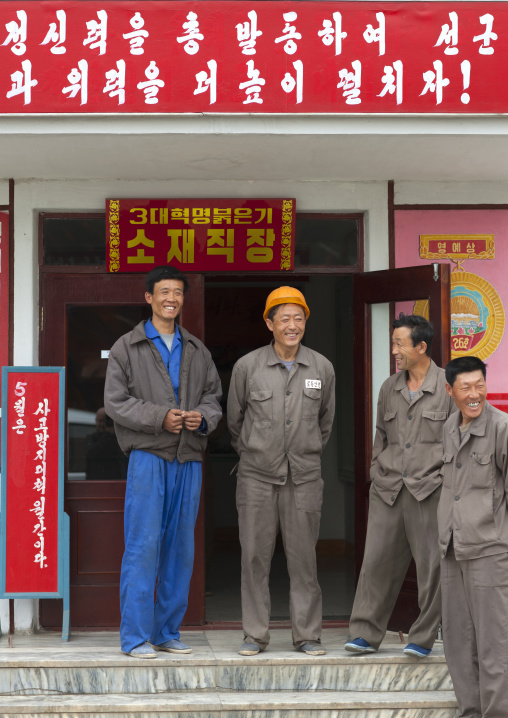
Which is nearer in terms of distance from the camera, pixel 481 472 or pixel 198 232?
pixel 481 472

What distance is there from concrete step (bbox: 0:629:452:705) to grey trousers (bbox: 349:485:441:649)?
0.15m

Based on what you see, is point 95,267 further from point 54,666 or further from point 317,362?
point 54,666

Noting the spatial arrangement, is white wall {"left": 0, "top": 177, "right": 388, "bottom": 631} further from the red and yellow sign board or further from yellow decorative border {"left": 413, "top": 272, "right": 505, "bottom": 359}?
yellow decorative border {"left": 413, "top": 272, "right": 505, "bottom": 359}

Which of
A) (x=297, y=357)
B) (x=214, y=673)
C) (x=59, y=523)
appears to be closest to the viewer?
(x=214, y=673)

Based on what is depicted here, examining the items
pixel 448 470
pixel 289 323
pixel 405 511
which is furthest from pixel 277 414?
pixel 448 470

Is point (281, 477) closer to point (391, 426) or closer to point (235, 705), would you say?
point (391, 426)

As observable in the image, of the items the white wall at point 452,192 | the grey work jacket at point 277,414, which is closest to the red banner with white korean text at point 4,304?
the grey work jacket at point 277,414

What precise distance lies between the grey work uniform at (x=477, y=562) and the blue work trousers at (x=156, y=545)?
1.41 metres

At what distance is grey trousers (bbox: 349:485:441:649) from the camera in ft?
17.1

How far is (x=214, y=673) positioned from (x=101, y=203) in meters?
2.88

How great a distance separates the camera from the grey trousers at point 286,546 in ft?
17.5

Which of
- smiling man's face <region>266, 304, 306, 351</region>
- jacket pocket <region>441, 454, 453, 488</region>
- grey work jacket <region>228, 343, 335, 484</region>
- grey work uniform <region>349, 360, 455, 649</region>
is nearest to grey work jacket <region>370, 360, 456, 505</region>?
grey work uniform <region>349, 360, 455, 649</region>

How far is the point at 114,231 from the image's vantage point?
6.06 metres

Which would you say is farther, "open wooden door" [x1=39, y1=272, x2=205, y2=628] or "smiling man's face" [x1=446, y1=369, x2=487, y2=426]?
"open wooden door" [x1=39, y1=272, x2=205, y2=628]
